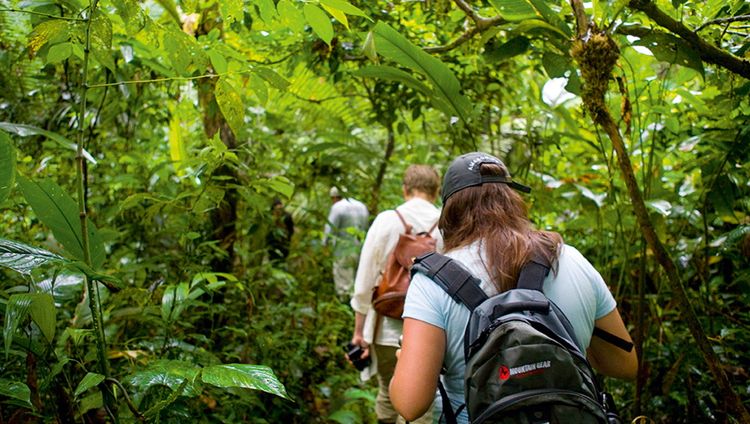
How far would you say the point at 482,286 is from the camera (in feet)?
5.21

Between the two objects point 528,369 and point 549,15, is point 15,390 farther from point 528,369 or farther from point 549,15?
point 549,15

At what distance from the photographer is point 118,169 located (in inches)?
147

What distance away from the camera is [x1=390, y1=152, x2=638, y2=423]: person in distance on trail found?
1546 mm

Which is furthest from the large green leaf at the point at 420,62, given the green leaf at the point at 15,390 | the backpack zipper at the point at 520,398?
the green leaf at the point at 15,390

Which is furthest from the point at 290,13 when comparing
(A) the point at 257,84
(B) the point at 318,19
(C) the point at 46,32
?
(C) the point at 46,32

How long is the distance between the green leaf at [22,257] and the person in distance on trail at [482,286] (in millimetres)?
918

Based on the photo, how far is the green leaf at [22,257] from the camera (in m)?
1.39

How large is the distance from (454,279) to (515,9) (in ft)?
3.75

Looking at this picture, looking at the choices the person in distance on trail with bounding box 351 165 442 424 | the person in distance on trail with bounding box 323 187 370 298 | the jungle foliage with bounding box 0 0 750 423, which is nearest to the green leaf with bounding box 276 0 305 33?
the jungle foliage with bounding box 0 0 750 423

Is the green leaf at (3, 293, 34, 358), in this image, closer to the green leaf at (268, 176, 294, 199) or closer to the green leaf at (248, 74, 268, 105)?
the green leaf at (248, 74, 268, 105)

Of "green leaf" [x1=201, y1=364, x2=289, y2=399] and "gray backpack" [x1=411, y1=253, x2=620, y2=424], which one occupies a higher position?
"gray backpack" [x1=411, y1=253, x2=620, y2=424]

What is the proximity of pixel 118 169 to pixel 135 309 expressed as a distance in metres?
1.70

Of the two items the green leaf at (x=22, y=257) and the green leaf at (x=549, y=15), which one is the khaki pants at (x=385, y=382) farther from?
the green leaf at (x=22, y=257)

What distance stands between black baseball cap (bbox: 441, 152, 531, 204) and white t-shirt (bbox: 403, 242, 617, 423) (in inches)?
7.7
